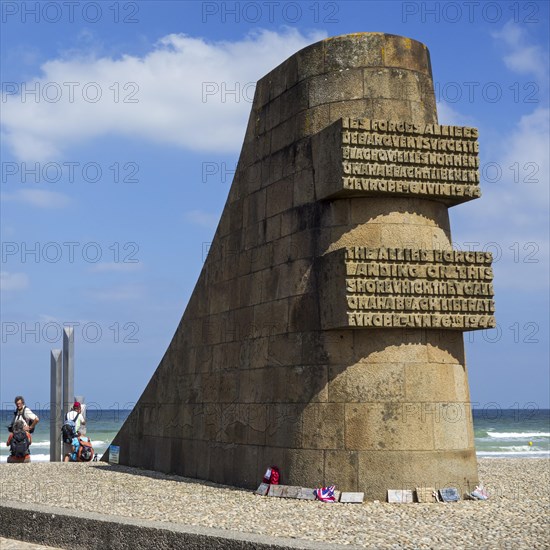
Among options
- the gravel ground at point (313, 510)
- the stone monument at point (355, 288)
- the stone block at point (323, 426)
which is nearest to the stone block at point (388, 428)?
the stone monument at point (355, 288)

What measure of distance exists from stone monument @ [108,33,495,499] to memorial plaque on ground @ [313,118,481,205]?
0.06 ft

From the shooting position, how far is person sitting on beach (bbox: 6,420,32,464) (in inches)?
704

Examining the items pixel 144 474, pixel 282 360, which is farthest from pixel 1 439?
pixel 282 360

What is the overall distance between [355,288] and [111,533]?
4139 millimetres

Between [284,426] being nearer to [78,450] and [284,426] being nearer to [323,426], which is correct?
[323,426]

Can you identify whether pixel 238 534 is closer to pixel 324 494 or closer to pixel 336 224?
pixel 324 494

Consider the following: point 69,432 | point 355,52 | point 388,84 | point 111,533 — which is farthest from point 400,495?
point 69,432

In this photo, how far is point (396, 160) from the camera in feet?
36.9

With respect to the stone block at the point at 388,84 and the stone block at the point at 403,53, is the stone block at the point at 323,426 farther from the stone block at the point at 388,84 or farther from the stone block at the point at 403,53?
the stone block at the point at 403,53

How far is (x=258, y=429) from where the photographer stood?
12.1 meters

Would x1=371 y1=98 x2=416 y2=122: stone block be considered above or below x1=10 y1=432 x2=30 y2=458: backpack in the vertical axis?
above

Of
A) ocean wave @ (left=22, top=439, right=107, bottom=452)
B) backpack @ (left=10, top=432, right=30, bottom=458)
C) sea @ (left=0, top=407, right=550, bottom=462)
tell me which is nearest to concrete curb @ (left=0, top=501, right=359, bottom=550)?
backpack @ (left=10, top=432, right=30, bottom=458)

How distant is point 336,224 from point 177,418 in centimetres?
509

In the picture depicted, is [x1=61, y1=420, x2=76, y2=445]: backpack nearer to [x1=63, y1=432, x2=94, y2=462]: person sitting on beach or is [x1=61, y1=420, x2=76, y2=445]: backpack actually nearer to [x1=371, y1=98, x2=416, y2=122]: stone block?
[x1=63, y1=432, x2=94, y2=462]: person sitting on beach
